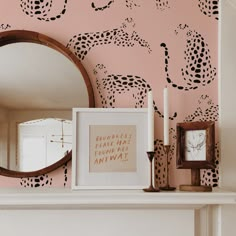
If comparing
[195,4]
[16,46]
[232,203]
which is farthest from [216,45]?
[16,46]

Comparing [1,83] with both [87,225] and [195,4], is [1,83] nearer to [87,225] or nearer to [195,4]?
[87,225]

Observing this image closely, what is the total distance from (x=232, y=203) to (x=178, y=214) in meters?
0.21

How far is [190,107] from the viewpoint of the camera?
168cm

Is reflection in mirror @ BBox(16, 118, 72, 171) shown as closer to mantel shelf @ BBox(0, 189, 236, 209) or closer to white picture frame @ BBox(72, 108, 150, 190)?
white picture frame @ BBox(72, 108, 150, 190)

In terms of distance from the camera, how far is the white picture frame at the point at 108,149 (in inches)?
62.3

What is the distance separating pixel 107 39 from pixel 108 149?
43 centimetres

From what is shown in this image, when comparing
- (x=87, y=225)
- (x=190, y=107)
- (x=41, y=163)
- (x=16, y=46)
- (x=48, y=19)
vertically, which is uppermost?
(x=48, y=19)

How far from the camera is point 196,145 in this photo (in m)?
1.54

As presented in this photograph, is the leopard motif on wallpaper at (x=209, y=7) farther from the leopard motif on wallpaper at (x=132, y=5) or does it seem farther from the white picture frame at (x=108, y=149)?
the white picture frame at (x=108, y=149)

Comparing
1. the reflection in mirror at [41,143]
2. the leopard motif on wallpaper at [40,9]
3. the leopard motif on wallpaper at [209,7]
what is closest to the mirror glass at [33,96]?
the reflection in mirror at [41,143]

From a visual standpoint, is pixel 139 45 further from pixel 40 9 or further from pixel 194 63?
pixel 40 9

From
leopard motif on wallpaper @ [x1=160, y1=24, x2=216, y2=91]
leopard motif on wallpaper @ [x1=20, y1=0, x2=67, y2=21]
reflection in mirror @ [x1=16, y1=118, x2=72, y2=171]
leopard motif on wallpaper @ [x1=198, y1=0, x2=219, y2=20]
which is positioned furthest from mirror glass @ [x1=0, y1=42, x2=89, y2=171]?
leopard motif on wallpaper @ [x1=198, y1=0, x2=219, y2=20]

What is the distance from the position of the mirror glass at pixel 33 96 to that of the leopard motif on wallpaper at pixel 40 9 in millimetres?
114

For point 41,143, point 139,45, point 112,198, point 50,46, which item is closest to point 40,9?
point 50,46
